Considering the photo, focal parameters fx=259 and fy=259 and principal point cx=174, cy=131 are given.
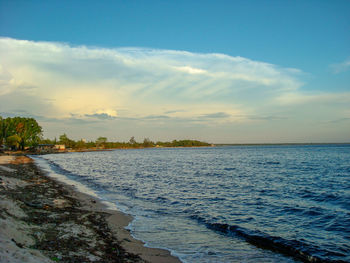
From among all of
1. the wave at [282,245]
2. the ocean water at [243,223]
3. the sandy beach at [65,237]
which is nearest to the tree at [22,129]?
the ocean water at [243,223]

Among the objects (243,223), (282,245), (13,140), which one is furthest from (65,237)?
(13,140)

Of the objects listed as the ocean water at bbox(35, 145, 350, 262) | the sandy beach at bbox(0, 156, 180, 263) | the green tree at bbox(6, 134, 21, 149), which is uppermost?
the green tree at bbox(6, 134, 21, 149)

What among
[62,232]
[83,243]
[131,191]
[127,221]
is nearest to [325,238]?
[127,221]

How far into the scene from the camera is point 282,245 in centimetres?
1133

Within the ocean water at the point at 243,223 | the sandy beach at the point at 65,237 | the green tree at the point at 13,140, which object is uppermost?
the green tree at the point at 13,140

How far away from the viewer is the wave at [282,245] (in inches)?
404

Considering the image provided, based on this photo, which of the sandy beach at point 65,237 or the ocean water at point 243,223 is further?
the ocean water at point 243,223

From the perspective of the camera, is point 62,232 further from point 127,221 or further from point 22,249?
point 127,221

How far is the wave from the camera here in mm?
10258

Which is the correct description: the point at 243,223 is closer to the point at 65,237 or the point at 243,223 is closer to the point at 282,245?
the point at 282,245

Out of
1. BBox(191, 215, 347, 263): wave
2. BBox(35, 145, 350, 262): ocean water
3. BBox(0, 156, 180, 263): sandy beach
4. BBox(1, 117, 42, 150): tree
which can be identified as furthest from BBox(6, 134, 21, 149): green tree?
BBox(191, 215, 347, 263): wave

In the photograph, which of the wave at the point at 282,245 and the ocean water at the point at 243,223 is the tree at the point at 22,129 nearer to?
the ocean water at the point at 243,223

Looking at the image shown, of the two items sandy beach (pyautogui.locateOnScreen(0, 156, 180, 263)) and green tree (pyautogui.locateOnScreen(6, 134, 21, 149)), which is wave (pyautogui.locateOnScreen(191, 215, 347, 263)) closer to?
sandy beach (pyautogui.locateOnScreen(0, 156, 180, 263))

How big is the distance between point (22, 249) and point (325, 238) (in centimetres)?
1264
